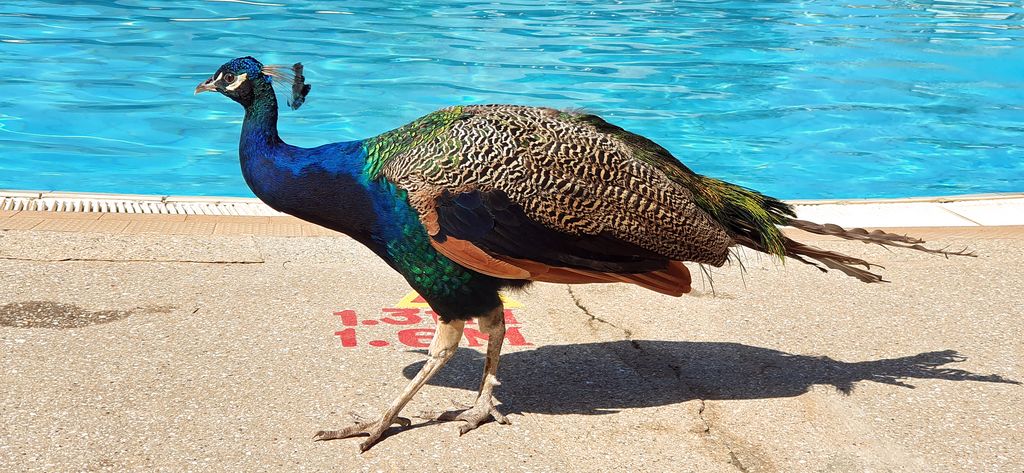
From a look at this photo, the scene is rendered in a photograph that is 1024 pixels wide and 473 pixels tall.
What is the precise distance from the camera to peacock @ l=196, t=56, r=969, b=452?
386cm

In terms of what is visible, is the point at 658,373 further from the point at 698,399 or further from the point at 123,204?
the point at 123,204

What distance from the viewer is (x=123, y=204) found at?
6.62 metres

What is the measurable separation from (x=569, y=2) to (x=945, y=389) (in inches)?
571

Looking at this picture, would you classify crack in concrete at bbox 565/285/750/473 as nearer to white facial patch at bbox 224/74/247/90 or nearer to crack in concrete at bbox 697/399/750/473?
crack in concrete at bbox 697/399/750/473

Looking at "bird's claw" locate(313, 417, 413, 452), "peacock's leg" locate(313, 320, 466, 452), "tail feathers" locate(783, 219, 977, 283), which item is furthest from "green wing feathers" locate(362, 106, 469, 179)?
"tail feathers" locate(783, 219, 977, 283)

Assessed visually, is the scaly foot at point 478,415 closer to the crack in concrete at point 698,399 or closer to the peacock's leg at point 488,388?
the peacock's leg at point 488,388

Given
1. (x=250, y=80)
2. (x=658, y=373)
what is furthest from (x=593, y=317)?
(x=250, y=80)

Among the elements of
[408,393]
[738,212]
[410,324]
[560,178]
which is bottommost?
[410,324]

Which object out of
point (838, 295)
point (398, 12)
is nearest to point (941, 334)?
point (838, 295)

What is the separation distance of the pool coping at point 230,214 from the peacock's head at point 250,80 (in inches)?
83.9

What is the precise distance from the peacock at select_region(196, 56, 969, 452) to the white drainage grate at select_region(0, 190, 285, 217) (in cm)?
255

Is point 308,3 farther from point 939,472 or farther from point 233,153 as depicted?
point 939,472

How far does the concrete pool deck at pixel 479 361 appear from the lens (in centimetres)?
387

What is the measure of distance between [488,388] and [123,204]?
3349 millimetres
